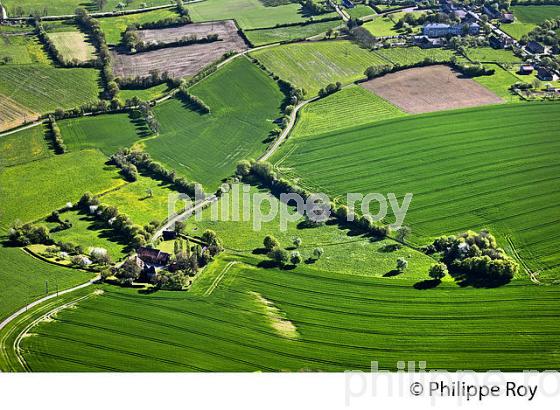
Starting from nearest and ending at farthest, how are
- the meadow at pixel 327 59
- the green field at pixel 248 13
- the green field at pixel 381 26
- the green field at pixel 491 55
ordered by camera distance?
the meadow at pixel 327 59 < the green field at pixel 491 55 < the green field at pixel 381 26 < the green field at pixel 248 13

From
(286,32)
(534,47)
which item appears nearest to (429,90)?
(534,47)

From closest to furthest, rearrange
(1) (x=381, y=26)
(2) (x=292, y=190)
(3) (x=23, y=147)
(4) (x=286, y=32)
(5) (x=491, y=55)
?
(2) (x=292, y=190)
(3) (x=23, y=147)
(5) (x=491, y=55)
(4) (x=286, y=32)
(1) (x=381, y=26)

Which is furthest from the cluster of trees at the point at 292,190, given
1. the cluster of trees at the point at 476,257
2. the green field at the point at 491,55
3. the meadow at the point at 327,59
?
the green field at the point at 491,55

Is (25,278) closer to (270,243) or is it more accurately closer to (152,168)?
(270,243)

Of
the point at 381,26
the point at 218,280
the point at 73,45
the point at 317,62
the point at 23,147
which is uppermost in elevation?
the point at 381,26

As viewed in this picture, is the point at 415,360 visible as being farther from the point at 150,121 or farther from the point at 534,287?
the point at 150,121

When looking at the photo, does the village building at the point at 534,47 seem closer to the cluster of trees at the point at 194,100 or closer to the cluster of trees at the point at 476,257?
the cluster of trees at the point at 194,100
